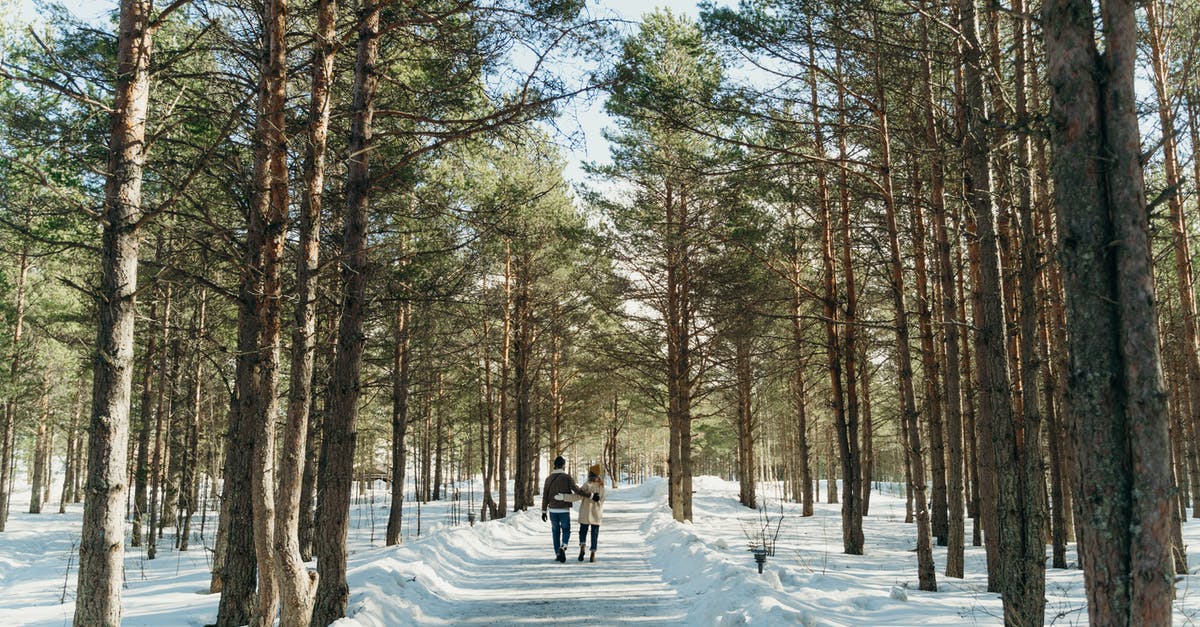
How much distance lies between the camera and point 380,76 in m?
7.57

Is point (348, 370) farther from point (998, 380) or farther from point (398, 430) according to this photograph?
point (398, 430)

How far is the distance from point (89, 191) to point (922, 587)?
45.7 feet

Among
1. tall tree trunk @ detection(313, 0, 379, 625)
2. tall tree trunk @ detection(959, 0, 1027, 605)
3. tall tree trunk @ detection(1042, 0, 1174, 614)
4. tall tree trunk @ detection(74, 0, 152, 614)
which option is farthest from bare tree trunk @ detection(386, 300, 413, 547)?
tall tree trunk @ detection(1042, 0, 1174, 614)

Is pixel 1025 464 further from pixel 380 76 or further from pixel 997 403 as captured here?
pixel 380 76

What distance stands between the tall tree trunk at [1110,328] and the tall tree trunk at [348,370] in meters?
6.14

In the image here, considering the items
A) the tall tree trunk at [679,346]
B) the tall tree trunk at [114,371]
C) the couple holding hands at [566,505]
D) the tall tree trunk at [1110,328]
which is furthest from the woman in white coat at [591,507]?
the tall tree trunk at [1110,328]

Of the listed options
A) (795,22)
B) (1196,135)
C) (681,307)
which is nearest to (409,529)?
(681,307)

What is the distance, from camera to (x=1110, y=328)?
388 cm

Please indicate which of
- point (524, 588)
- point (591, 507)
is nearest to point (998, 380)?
point (524, 588)

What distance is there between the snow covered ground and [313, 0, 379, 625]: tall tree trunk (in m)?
0.50

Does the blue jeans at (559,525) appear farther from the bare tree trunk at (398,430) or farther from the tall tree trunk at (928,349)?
the tall tree trunk at (928,349)

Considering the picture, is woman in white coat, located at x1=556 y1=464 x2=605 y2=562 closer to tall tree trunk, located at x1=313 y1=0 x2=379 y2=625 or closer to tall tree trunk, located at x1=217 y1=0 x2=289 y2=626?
tall tree trunk, located at x1=313 y1=0 x2=379 y2=625

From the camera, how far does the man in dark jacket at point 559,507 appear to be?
12258 millimetres

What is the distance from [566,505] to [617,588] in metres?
3.16
